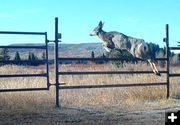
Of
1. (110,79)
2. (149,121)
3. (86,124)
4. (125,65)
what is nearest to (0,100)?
(86,124)

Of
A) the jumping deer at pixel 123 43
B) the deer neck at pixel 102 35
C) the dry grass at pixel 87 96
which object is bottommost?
the dry grass at pixel 87 96

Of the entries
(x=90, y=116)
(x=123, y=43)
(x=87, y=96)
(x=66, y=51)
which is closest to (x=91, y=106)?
(x=90, y=116)

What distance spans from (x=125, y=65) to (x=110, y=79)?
171 inches

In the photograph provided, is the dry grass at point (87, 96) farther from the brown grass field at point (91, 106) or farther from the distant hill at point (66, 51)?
the distant hill at point (66, 51)

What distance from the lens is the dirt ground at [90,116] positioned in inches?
379

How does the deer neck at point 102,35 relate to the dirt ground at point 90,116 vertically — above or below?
above

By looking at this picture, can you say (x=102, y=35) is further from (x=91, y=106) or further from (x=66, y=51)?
(x=66, y=51)

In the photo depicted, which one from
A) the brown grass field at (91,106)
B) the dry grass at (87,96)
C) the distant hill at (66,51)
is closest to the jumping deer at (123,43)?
the dry grass at (87,96)

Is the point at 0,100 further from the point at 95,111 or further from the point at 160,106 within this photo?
the point at 160,106

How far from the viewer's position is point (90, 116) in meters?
10.5

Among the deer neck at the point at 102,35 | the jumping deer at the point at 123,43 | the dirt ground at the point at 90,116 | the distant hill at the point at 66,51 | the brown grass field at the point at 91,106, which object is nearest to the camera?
the dirt ground at the point at 90,116

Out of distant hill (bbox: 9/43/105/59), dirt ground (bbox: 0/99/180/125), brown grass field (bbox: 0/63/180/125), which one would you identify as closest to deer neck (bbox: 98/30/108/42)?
distant hill (bbox: 9/43/105/59)

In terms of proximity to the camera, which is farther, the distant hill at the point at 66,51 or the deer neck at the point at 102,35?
the distant hill at the point at 66,51

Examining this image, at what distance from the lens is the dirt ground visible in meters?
9.62
